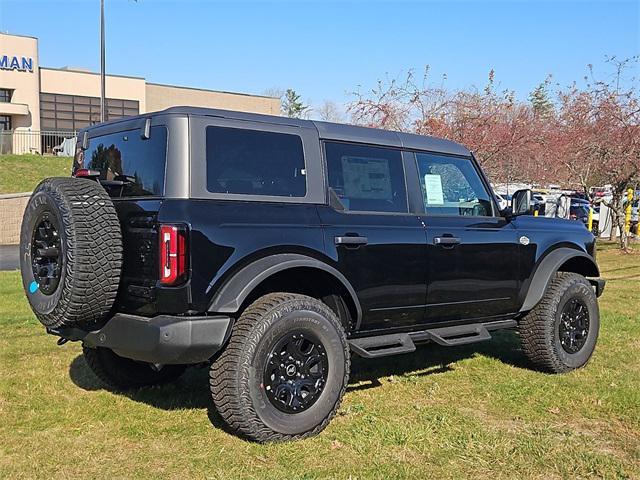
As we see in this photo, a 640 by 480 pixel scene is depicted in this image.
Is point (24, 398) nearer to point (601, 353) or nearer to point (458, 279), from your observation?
point (458, 279)

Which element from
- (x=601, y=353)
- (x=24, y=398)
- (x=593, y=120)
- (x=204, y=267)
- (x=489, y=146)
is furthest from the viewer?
(x=593, y=120)

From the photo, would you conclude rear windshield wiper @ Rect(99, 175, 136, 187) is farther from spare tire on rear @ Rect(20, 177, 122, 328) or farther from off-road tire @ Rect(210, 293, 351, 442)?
off-road tire @ Rect(210, 293, 351, 442)

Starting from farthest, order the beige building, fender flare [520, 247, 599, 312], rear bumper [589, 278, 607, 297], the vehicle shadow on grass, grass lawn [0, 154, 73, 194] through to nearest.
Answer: the beige building
grass lawn [0, 154, 73, 194]
rear bumper [589, 278, 607, 297]
fender flare [520, 247, 599, 312]
the vehicle shadow on grass

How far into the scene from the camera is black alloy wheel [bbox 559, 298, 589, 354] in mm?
6250

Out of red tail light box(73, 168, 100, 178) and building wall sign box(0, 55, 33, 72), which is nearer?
red tail light box(73, 168, 100, 178)

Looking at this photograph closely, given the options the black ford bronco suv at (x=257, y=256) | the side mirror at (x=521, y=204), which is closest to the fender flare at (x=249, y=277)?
the black ford bronco suv at (x=257, y=256)

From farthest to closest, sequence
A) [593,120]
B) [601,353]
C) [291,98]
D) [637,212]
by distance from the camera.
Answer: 1. [291,98]
2. [637,212]
3. [593,120]
4. [601,353]

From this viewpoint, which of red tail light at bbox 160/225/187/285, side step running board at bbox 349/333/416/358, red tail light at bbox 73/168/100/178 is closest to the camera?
red tail light at bbox 160/225/187/285

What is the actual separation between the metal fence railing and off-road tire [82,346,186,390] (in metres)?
32.6

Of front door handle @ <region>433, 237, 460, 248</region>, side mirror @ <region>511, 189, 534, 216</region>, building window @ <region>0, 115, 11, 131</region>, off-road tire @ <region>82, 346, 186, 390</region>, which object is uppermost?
building window @ <region>0, 115, 11, 131</region>

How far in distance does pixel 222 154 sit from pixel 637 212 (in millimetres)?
20241

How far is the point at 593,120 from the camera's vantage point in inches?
768

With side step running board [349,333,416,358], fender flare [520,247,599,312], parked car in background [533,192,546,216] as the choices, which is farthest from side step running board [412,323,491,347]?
parked car in background [533,192,546,216]

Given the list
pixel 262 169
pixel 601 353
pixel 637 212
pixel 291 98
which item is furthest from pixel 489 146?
pixel 291 98
